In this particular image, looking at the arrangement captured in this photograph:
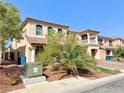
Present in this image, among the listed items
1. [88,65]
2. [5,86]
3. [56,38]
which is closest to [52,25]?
[56,38]

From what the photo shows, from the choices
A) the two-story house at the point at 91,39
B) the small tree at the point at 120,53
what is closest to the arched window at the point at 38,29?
the two-story house at the point at 91,39

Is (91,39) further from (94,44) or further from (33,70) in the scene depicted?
(33,70)

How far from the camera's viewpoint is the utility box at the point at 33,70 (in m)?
11.5

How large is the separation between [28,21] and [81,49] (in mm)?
11836

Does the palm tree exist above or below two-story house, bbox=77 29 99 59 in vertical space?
below

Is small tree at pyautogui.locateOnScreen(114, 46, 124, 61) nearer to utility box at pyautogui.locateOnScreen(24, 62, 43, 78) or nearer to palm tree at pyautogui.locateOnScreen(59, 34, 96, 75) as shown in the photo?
palm tree at pyautogui.locateOnScreen(59, 34, 96, 75)

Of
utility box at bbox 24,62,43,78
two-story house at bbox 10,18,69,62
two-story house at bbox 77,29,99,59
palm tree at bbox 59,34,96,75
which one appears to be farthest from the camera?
two-story house at bbox 77,29,99,59

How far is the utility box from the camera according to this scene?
11.5 m

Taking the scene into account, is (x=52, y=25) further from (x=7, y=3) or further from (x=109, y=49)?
(x=109, y=49)

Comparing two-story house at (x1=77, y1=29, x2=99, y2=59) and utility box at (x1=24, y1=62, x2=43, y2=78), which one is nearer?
utility box at (x1=24, y1=62, x2=43, y2=78)

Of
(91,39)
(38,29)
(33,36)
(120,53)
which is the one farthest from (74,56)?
(120,53)

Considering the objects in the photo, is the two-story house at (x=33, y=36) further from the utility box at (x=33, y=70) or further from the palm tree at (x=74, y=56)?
the utility box at (x=33, y=70)

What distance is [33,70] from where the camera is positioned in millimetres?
11719

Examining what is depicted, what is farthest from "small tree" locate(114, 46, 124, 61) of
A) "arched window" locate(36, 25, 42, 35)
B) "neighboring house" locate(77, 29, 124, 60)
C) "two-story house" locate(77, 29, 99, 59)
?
"arched window" locate(36, 25, 42, 35)
